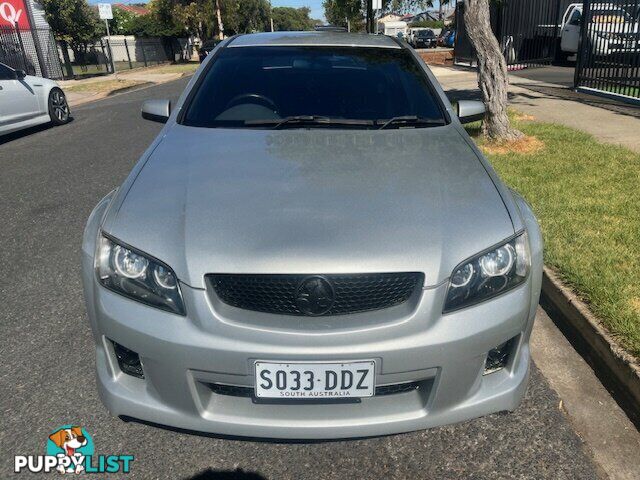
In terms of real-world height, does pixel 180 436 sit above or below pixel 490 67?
below

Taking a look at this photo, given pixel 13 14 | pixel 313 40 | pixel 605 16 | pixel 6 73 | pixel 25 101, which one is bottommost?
pixel 25 101

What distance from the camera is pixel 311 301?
1.73 metres

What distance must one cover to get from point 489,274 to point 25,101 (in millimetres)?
9566

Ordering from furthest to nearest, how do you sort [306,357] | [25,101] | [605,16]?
[605,16], [25,101], [306,357]

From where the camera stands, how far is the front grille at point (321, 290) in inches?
67.9

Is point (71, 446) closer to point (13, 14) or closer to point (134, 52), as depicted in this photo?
point (13, 14)

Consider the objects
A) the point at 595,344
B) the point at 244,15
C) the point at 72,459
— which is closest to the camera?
the point at 72,459

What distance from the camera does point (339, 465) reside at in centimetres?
205

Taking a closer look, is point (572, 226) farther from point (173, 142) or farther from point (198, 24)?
point (198, 24)

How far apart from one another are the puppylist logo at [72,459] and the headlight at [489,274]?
1.45 metres

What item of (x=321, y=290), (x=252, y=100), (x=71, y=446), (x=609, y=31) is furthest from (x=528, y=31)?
(x=71, y=446)

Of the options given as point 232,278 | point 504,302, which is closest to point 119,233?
point 232,278

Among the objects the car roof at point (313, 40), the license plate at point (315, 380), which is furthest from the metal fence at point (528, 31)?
the license plate at point (315, 380)

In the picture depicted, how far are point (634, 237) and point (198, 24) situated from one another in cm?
4210
